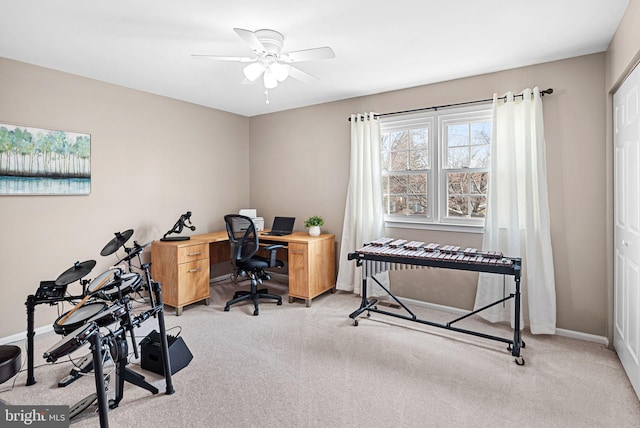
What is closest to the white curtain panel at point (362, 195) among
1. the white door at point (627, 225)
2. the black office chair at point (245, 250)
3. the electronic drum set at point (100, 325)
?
the black office chair at point (245, 250)

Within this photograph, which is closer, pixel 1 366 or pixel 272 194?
pixel 1 366

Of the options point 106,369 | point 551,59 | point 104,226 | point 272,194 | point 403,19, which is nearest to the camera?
point 403,19

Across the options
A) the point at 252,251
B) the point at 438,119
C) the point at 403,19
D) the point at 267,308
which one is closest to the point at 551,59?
the point at 438,119

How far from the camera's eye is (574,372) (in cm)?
251

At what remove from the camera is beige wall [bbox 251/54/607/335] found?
297 centimetres

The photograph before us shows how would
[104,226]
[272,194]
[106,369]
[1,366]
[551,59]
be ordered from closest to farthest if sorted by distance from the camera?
[1,366] < [106,369] < [551,59] < [104,226] < [272,194]

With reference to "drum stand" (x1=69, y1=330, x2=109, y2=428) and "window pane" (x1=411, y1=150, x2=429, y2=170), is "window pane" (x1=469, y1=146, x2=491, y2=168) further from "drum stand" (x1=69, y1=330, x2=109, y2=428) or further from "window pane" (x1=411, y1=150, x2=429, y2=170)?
"drum stand" (x1=69, y1=330, x2=109, y2=428)

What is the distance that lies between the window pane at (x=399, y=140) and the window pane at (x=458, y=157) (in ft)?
1.71

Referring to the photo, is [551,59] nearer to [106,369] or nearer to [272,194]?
[272,194]

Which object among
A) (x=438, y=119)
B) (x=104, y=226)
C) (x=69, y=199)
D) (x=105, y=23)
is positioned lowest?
(x=104, y=226)

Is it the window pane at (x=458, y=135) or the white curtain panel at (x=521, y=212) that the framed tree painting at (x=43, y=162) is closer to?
the window pane at (x=458, y=135)

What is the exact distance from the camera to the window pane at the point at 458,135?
3666mm

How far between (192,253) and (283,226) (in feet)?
4.14

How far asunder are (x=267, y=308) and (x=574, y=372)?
282 centimetres
